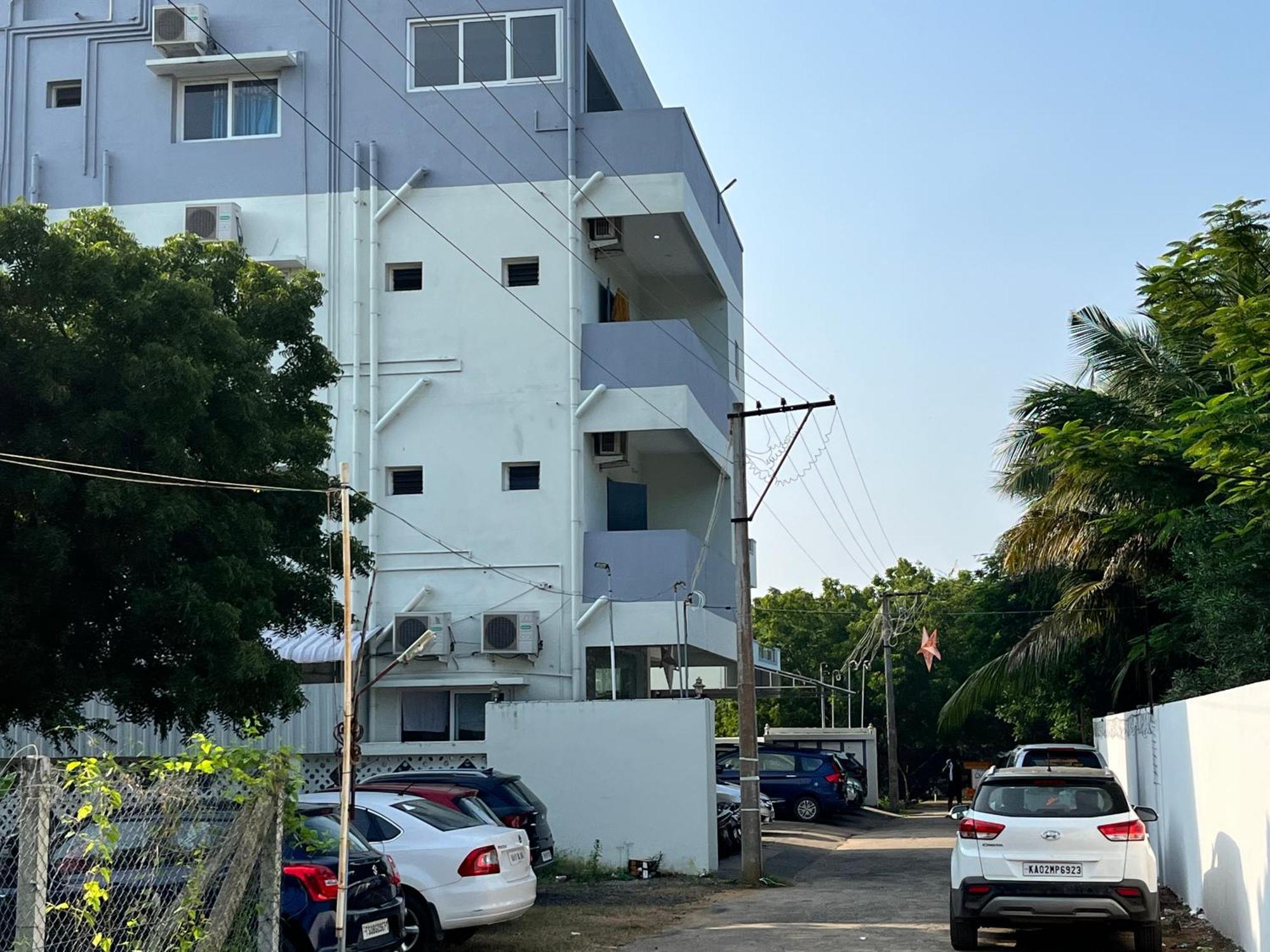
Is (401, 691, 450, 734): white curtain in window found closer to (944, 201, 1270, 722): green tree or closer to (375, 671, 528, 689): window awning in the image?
(375, 671, 528, 689): window awning

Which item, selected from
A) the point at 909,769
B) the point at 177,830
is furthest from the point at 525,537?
the point at 909,769

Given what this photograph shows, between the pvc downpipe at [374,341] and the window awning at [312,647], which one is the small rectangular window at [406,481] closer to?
the pvc downpipe at [374,341]

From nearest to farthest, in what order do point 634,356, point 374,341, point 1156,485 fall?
point 1156,485 < point 634,356 < point 374,341

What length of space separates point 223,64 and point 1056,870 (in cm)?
2069

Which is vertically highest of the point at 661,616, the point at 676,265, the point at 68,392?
the point at 676,265

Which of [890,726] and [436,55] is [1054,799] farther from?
[890,726]

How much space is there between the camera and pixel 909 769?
6216 cm

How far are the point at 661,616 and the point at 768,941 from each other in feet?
36.1

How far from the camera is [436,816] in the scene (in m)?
14.6

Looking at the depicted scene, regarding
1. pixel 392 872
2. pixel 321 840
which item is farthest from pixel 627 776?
pixel 321 840

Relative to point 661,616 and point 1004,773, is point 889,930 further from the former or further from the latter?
point 661,616

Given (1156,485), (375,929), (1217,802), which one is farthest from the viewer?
(1156,485)

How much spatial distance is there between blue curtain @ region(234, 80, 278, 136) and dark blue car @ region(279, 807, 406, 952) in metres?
18.5

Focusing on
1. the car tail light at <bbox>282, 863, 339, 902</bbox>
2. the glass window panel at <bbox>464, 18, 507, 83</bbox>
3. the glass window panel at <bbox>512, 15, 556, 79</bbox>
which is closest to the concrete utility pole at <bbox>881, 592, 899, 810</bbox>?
the glass window panel at <bbox>512, 15, 556, 79</bbox>
